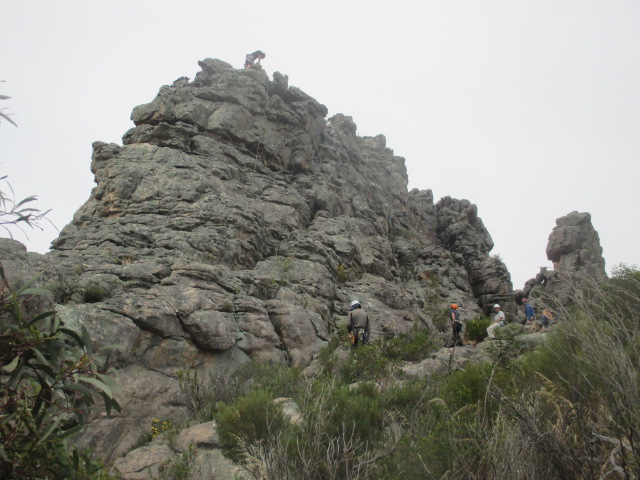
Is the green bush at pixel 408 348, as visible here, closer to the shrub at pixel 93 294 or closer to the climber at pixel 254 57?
the shrub at pixel 93 294

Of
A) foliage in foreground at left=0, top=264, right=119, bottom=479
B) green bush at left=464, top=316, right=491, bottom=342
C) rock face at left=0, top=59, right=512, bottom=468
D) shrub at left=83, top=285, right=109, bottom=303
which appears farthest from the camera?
green bush at left=464, top=316, right=491, bottom=342

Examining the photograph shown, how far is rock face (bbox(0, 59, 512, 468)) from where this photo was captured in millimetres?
10172

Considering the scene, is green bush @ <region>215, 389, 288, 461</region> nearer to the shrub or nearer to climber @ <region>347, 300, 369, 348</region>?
the shrub

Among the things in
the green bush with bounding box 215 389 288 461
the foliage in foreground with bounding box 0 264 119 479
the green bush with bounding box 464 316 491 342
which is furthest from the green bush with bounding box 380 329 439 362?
the foliage in foreground with bounding box 0 264 119 479

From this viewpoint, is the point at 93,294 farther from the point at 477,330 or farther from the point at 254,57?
the point at 254,57

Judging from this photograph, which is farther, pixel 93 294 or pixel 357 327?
pixel 357 327

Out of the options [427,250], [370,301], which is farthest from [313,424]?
[427,250]

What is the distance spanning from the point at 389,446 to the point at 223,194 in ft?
49.6

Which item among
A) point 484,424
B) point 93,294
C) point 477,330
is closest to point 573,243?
point 477,330

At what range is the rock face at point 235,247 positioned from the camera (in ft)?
33.4

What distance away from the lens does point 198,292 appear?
11984 mm

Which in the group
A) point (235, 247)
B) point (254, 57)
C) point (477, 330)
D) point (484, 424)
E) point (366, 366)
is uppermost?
point (254, 57)

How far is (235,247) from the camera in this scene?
16.6 meters

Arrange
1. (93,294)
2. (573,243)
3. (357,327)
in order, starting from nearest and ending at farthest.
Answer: (93,294) → (357,327) → (573,243)
